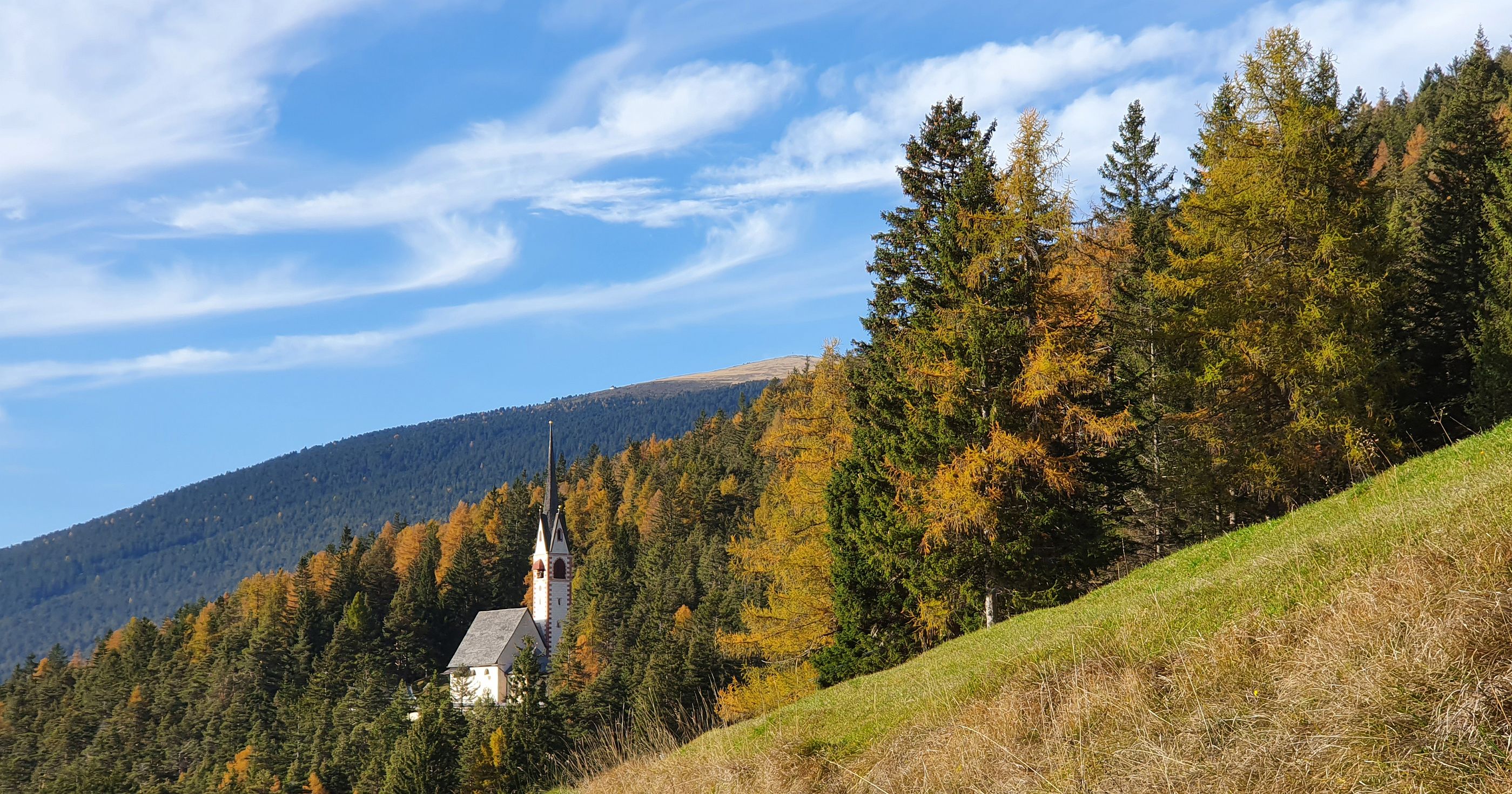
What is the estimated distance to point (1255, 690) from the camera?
757cm

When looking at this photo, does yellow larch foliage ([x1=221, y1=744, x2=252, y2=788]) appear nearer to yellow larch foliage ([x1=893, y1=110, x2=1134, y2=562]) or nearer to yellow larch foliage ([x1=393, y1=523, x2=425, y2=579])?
yellow larch foliage ([x1=393, y1=523, x2=425, y2=579])

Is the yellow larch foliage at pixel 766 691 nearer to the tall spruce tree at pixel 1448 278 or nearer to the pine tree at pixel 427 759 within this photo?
the tall spruce tree at pixel 1448 278

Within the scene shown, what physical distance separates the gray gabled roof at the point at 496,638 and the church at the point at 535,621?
52 millimetres

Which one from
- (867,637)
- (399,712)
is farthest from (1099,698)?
(399,712)

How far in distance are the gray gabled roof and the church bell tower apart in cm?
132

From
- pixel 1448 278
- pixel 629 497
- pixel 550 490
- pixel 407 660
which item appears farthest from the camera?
pixel 629 497

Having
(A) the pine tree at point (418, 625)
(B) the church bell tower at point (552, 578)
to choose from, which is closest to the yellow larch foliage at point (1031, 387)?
(B) the church bell tower at point (552, 578)

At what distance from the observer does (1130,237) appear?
4019cm

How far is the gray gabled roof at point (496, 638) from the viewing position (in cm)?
9319

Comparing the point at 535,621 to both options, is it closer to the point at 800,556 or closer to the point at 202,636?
the point at 202,636

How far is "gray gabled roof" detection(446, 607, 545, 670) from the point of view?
306ft

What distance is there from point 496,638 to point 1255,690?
9466cm

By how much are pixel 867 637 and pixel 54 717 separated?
11760 centimetres

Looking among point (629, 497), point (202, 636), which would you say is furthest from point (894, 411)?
point (202, 636)
